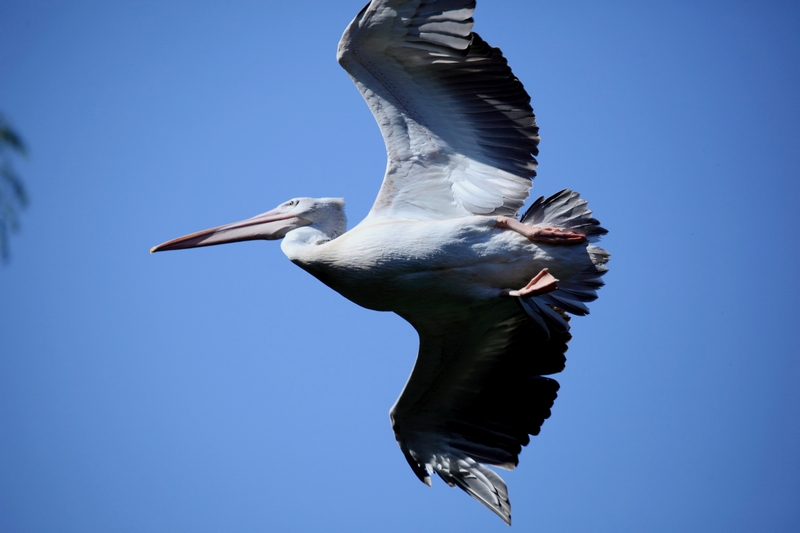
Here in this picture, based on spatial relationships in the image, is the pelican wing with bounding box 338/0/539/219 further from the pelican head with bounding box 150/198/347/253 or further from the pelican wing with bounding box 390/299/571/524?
the pelican wing with bounding box 390/299/571/524

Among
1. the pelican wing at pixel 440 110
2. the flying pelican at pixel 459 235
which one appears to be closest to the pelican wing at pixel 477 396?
the flying pelican at pixel 459 235

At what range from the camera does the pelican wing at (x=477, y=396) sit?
7457 millimetres

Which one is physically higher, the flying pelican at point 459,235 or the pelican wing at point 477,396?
the flying pelican at point 459,235

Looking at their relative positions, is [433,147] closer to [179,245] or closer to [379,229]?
[379,229]

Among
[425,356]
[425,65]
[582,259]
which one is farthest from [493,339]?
A: [425,65]

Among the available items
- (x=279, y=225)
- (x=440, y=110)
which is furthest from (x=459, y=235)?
(x=279, y=225)

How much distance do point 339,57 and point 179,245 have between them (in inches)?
91.3

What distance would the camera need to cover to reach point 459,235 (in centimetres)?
660

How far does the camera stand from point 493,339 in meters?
7.60

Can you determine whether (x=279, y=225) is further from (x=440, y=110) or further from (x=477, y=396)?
(x=477, y=396)

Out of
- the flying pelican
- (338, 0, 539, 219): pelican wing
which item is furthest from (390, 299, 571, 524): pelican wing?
(338, 0, 539, 219): pelican wing

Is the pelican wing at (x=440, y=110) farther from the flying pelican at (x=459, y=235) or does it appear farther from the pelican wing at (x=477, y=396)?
the pelican wing at (x=477, y=396)

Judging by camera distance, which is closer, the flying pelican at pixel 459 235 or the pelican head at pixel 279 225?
the flying pelican at pixel 459 235

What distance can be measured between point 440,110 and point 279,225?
175 centimetres
